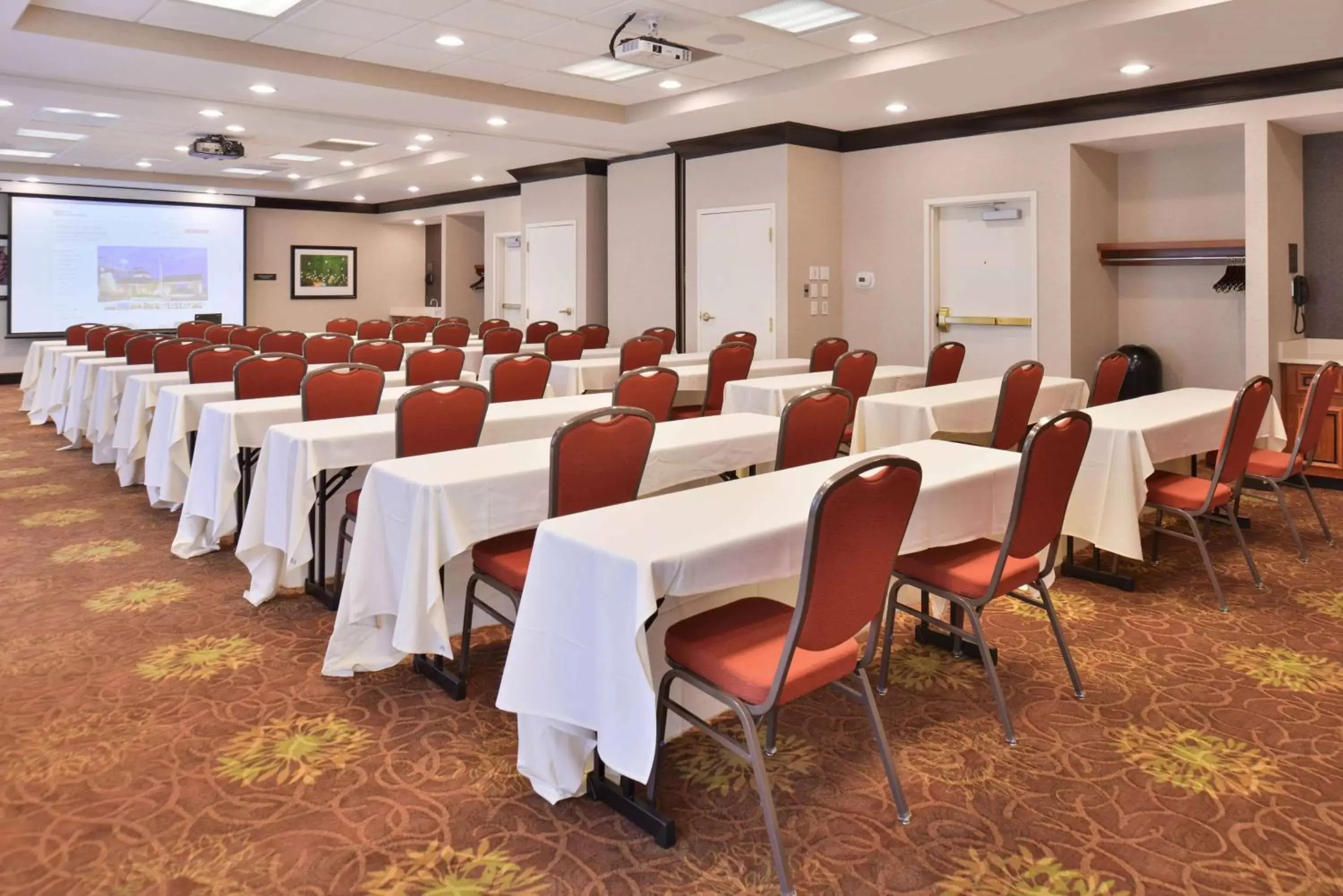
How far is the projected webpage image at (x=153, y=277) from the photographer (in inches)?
603

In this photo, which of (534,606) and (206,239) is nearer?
(534,606)

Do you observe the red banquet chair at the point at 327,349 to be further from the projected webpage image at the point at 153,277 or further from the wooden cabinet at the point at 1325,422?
the projected webpage image at the point at 153,277

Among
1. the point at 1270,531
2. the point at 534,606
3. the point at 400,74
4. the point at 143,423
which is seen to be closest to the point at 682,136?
the point at 400,74

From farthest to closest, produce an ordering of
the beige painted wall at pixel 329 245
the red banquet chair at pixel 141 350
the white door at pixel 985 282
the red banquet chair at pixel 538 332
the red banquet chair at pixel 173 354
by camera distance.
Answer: the beige painted wall at pixel 329 245 < the red banquet chair at pixel 538 332 < the white door at pixel 985 282 < the red banquet chair at pixel 141 350 < the red banquet chair at pixel 173 354

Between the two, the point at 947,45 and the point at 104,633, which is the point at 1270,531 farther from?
the point at 104,633

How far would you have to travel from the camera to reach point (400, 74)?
25.2 feet

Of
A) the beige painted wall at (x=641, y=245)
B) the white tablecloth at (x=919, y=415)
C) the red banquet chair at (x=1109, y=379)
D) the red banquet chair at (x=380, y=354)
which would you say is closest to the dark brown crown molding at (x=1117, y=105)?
the beige painted wall at (x=641, y=245)

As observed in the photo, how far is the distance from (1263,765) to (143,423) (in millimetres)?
6357

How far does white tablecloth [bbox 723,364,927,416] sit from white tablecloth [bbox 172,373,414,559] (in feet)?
7.63

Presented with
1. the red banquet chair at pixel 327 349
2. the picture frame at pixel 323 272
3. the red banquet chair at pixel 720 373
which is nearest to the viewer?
the red banquet chair at pixel 720 373

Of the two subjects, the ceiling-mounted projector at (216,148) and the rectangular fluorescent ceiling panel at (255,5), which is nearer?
the rectangular fluorescent ceiling panel at (255,5)

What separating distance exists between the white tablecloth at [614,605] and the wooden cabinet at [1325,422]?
5.61 metres

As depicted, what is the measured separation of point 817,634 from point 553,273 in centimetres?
1073

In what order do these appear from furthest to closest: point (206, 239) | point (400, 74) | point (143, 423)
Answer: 1. point (206, 239)
2. point (400, 74)
3. point (143, 423)
